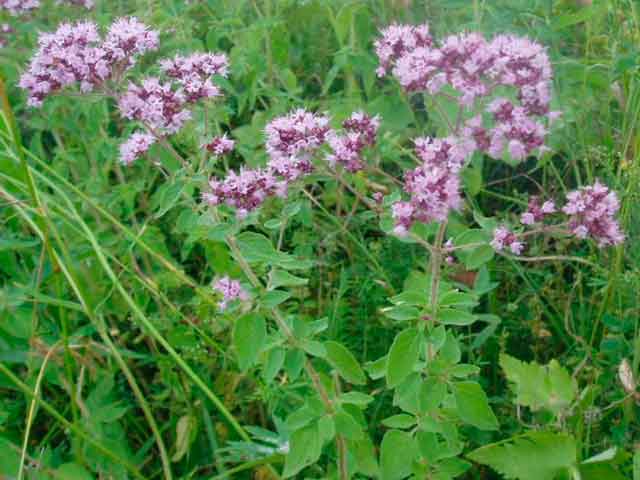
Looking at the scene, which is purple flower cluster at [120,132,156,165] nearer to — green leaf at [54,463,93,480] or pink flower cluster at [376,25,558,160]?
pink flower cluster at [376,25,558,160]

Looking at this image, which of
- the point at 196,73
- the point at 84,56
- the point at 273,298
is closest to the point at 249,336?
the point at 273,298

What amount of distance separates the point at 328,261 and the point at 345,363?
742 millimetres

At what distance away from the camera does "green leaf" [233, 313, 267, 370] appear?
1571mm

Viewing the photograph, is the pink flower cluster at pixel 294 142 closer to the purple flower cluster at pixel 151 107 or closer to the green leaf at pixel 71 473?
the purple flower cluster at pixel 151 107

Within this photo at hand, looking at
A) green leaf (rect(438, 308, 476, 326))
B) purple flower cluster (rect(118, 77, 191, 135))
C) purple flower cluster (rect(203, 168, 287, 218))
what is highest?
purple flower cluster (rect(118, 77, 191, 135))

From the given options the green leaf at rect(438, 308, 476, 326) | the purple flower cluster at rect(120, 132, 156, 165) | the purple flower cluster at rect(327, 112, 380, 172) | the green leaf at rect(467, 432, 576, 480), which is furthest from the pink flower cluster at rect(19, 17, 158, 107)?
the green leaf at rect(467, 432, 576, 480)

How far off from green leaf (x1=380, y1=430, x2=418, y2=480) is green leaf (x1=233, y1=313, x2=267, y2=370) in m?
0.33

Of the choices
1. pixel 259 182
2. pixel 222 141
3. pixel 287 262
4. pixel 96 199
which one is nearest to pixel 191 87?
pixel 222 141

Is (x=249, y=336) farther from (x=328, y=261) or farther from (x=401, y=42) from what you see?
(x=328, y=261)

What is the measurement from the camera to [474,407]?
164cm

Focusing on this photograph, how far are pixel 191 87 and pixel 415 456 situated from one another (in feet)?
2.85

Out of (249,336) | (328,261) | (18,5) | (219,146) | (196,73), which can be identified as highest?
(18,5)

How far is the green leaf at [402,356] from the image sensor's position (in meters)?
1.55

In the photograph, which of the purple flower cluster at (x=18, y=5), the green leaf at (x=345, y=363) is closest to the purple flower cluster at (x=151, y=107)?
the green leaf at (x=345, y=363)
